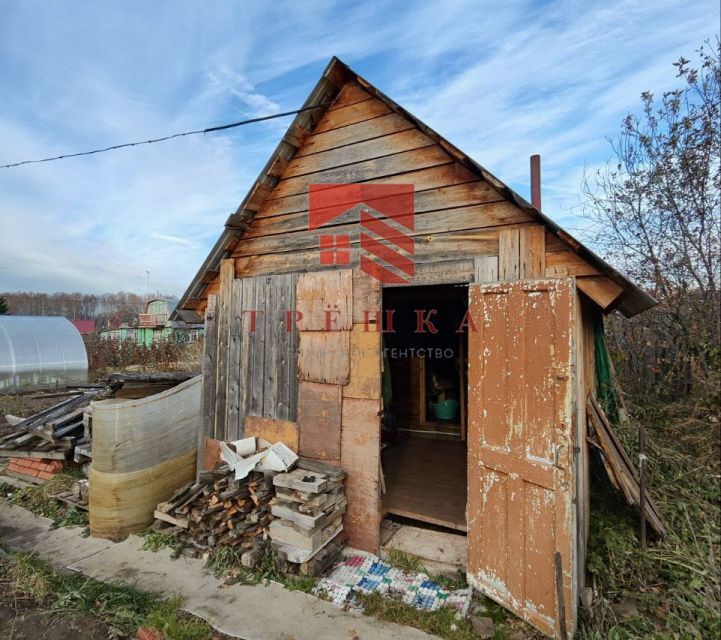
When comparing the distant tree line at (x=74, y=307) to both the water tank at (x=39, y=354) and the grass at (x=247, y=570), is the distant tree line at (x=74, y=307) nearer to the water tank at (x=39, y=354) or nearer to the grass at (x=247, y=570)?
the water tank at (x=39, y=354)

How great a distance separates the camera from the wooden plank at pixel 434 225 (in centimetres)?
345

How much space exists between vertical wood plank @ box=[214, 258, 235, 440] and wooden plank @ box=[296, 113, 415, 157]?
180cm

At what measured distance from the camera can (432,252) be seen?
3803mm

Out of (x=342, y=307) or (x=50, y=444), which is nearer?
(x=342, y=307)

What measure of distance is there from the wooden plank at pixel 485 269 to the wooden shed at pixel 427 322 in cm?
2

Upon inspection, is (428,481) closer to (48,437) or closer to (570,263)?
(570,263)

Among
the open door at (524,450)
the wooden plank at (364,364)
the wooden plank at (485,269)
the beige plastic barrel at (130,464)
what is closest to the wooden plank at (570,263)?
the open door at (524,450)

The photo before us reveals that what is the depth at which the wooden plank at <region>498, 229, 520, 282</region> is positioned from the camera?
11.0 feet

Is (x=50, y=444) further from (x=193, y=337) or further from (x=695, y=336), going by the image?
(x=193, y=337)

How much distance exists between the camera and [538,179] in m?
5.93

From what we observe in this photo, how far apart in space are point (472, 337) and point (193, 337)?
87.7ft

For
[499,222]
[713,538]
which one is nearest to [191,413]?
[499,222]

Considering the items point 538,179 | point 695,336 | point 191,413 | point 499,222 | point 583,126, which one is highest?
point 583,126

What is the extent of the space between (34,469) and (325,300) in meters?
6.17
